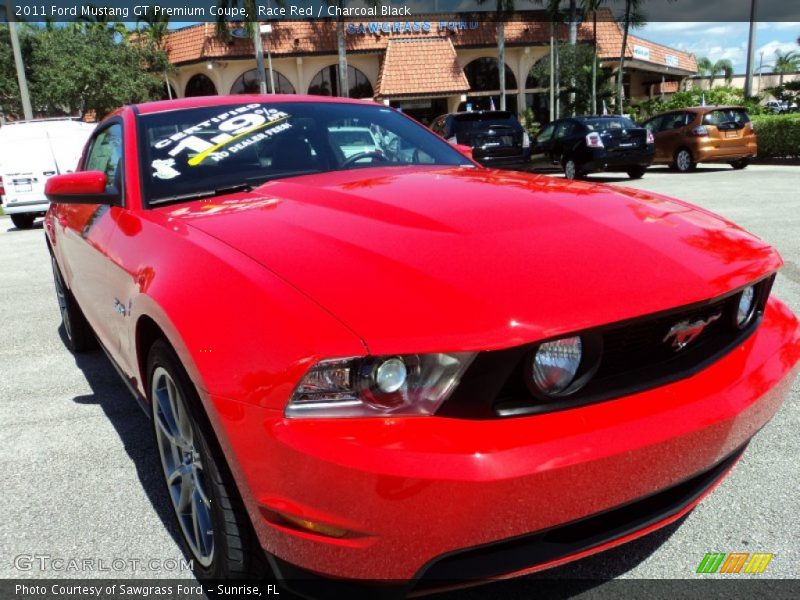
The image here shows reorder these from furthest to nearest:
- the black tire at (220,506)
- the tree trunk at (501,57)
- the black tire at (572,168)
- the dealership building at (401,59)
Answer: the tree trunk at (501,57), the dealership building at (401,59), the black tire at (572,168), the black tire at (220,506)

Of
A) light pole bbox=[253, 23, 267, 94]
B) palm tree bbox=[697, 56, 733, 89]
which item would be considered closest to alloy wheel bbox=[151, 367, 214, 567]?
light pole bbox=[253, 23, 267, 94]

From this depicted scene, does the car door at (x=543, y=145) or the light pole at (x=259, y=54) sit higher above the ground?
the light pole at (x=259, y=54)

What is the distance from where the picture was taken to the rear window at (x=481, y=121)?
14.5 metres

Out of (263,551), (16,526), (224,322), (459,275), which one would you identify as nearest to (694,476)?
(459,275)

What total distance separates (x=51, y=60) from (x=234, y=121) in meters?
31.5

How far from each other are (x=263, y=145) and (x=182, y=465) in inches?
58.9

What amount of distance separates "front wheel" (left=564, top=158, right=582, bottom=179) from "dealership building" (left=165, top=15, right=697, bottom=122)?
15.7 meters

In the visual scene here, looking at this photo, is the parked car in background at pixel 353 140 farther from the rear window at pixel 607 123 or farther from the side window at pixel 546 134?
the side window at pixel 546 134

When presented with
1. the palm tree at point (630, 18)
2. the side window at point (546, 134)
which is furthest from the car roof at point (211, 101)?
the palm tree at point (630, 18)

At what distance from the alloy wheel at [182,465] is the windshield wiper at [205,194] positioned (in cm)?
82

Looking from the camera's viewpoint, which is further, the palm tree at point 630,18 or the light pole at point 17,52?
the palm tree at point 630,18

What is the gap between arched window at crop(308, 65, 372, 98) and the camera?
32375 mm

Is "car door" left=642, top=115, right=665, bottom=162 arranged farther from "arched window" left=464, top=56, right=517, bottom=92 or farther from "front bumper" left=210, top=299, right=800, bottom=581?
"arched window" left=464, top=56, right=517, bottom=92

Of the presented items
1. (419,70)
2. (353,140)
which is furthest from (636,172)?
(419,70)
